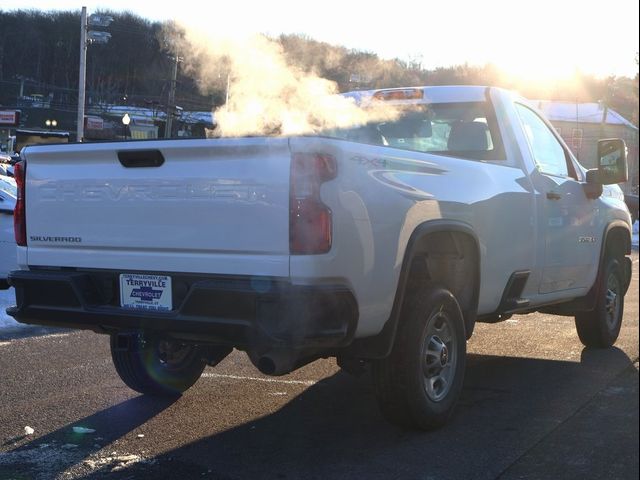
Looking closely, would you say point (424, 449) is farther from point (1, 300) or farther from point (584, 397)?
point (1, 300)

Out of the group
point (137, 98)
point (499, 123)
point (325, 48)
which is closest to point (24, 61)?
point (137, 98)

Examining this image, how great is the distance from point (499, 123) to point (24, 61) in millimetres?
3950

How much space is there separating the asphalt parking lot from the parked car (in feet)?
6.82

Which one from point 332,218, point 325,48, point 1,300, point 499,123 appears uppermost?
point 325,48

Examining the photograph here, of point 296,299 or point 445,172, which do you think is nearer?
point 296,299

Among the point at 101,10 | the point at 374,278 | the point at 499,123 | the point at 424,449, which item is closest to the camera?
the point at 374,278

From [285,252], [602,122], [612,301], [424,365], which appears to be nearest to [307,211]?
[285,252]

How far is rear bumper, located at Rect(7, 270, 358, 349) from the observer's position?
10.8ft

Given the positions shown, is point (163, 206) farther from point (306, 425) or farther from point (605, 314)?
point (605, 314)

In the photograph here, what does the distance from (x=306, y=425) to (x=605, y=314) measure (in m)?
3.26

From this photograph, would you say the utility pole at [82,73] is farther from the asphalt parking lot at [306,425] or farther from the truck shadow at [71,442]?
the truck shadow at [71,442]

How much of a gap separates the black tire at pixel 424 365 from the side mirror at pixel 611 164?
2.24 meters

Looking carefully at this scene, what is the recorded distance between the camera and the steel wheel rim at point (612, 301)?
648cm

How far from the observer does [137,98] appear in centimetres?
774
